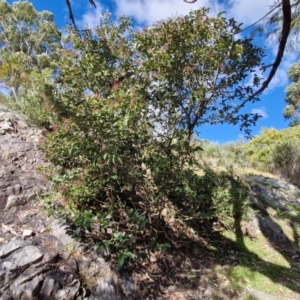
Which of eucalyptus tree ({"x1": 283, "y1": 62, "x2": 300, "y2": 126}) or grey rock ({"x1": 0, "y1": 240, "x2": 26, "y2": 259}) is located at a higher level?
eucalyptus tree ({"x1": 283, "y1": 62, "x2": 300, "y2": 126})

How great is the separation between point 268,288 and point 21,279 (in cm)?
261

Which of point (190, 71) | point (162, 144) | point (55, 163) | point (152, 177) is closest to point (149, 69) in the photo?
point (190, 71)

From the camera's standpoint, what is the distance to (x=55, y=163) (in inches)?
141

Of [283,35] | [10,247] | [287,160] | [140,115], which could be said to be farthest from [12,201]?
[287,160]

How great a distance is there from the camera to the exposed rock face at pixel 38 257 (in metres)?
2.12

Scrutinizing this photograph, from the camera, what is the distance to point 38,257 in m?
2.31

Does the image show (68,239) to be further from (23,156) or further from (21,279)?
(23,156)

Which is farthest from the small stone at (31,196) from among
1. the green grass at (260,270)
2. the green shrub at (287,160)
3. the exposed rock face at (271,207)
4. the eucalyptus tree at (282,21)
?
the green shrub at (287,160)

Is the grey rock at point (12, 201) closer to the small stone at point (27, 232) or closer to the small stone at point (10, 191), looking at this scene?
the small stone at point (10, 191)

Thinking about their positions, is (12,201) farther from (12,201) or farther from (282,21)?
(282,21)

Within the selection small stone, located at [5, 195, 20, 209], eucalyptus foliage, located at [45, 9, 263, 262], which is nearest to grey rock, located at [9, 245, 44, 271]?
eucalyptus foliage, located at [45, 9, 263, 262]

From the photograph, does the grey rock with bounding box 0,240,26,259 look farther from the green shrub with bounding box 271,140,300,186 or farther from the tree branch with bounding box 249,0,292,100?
the green shrub with bounding box 271,140,300,186

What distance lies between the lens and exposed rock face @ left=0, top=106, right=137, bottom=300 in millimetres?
2115

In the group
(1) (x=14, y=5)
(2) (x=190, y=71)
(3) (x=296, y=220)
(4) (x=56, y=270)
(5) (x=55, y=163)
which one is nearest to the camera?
(4) (x=56, y=270)
